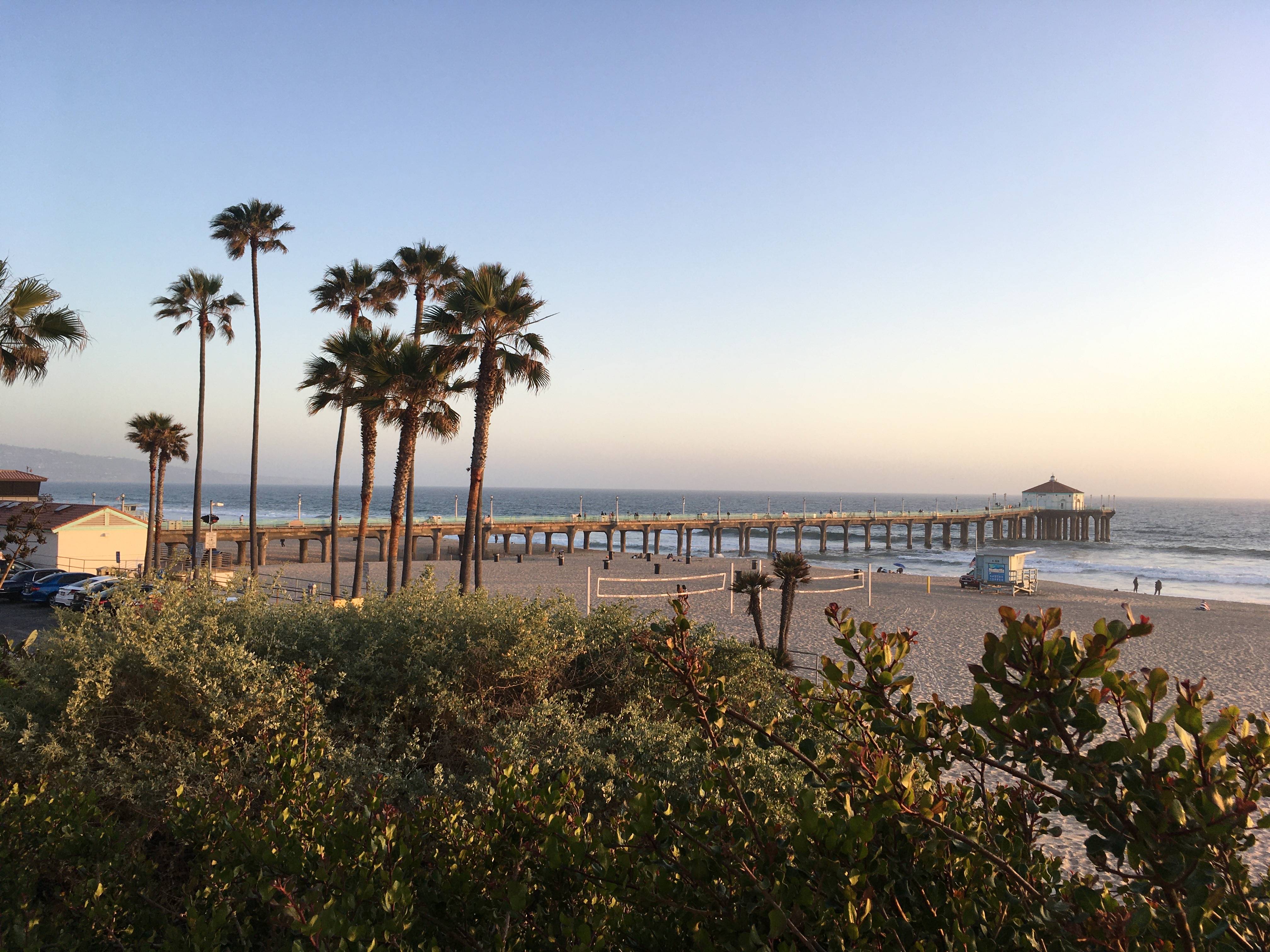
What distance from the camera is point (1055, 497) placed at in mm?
86875

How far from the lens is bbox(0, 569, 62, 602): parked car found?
72.8 feet

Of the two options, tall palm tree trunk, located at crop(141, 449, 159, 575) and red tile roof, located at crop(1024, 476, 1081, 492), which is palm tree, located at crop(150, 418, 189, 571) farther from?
red tile roof, located at crop(1024, 476, 1081, 492)

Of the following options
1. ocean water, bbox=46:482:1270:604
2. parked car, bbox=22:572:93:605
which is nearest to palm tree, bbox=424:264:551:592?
parked car, bbox=22:572:93:605

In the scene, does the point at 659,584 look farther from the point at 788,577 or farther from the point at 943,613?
the point at 788,577

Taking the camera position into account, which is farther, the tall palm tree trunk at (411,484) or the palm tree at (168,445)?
the palm tree at (168,445)

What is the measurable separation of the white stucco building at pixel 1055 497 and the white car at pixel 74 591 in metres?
91.6

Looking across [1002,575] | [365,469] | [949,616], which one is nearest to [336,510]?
[365,469]

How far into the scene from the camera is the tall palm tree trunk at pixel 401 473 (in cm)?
1950

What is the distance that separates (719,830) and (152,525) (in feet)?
111

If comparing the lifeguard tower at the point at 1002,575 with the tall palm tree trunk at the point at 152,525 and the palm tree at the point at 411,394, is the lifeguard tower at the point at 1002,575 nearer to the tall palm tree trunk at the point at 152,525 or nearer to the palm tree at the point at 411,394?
the palm tree at the point at 411,394

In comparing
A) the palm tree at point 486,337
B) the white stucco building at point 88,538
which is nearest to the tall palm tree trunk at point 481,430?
the palm tree at point 486,337

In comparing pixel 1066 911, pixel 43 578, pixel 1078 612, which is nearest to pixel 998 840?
pixel 1066 911

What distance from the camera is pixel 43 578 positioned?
2223 cm

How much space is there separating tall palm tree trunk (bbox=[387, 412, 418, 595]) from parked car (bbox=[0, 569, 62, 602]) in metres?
10.8
